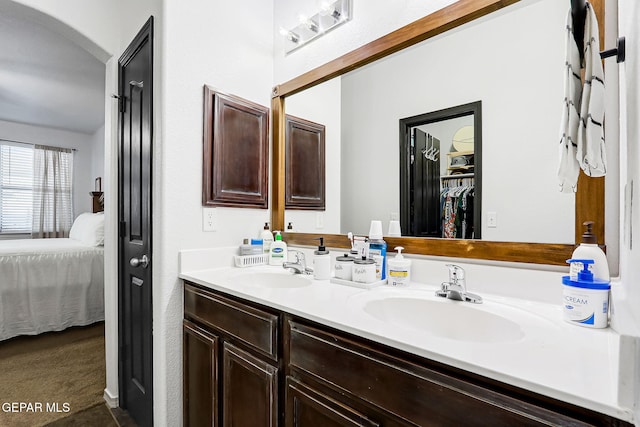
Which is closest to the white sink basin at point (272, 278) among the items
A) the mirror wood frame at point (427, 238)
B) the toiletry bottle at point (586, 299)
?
the mirror wood frame at point (427, 238)

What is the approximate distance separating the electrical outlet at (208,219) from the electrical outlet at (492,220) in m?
1.26

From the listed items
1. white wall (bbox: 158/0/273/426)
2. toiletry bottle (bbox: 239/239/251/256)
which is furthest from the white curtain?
toiletry bottle (bbox: 239/239/251/256)

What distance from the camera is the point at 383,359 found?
73 cm

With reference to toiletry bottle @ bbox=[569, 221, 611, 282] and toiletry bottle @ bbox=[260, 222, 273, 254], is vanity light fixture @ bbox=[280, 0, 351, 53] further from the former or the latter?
toiletry bottle @ bbox=[569, 221, 611, 282]

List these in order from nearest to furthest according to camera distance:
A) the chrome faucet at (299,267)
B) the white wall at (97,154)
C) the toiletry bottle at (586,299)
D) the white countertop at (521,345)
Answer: the white countertop at (521,345), the toiletry bottle at (586,299), the chrome faucet at (299,267), the white wall at (97,154)

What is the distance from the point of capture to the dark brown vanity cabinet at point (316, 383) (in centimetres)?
57

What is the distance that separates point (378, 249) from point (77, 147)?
6.31 m

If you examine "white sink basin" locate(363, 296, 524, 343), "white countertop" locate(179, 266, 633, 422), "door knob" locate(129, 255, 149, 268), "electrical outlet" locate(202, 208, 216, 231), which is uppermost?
"electrical outlet" locate(202, 208, 216, 231)

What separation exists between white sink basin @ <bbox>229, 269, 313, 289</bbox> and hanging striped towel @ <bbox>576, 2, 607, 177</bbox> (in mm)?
1048

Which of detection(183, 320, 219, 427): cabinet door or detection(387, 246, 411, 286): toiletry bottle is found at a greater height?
detection(387, 246, 411, 286): toiletry bottle

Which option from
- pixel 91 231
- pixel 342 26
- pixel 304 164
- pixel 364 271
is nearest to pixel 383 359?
pixel 364 271

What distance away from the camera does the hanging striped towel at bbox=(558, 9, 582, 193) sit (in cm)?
80

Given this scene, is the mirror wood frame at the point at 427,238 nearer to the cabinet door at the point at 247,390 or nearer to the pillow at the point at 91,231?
the cabinet door at the point at 247,390

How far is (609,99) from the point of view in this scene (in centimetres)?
90
